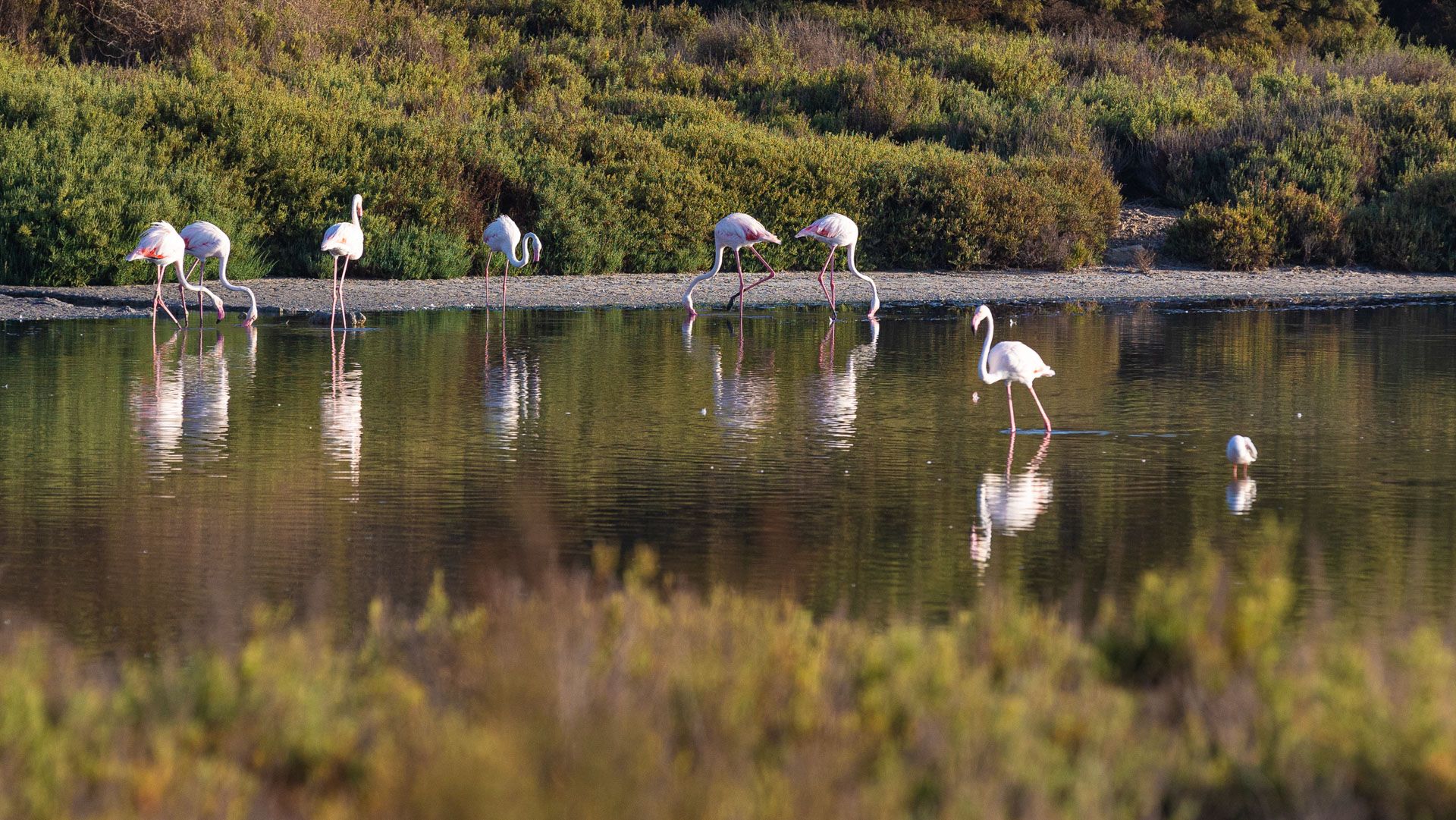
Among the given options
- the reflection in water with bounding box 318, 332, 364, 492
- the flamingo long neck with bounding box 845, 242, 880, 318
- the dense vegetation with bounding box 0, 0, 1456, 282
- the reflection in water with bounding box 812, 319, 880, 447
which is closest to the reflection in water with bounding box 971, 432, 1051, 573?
the reflection in water with bounding box 812, 319, 880, 447

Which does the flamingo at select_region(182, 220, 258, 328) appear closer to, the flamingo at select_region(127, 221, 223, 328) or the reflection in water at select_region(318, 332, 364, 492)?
the flamingo at select_region(127, 221, 223, 328)

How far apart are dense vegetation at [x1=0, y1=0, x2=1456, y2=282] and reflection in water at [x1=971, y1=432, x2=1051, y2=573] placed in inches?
561

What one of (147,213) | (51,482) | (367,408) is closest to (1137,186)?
(147,213)

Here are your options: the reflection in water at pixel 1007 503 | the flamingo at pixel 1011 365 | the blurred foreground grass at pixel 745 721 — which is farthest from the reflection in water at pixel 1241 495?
the blurred foreground grass at pixel 745 721

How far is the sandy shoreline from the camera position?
20.4 meters

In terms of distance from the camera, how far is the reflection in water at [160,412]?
1028 centimetres

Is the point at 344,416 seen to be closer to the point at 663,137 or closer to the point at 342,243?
the point at 342,243

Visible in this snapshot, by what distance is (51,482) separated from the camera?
30.6ft

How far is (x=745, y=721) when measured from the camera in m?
4.42

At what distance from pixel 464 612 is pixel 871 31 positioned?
3273 centimetres

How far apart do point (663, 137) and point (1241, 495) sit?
17.9 m

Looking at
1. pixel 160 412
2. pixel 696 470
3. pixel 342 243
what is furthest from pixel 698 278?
pixel 696 470

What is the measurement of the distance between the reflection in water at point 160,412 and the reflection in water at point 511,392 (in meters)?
1.88

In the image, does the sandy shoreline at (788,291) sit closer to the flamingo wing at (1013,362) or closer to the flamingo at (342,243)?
the flamingo at (342,243)
